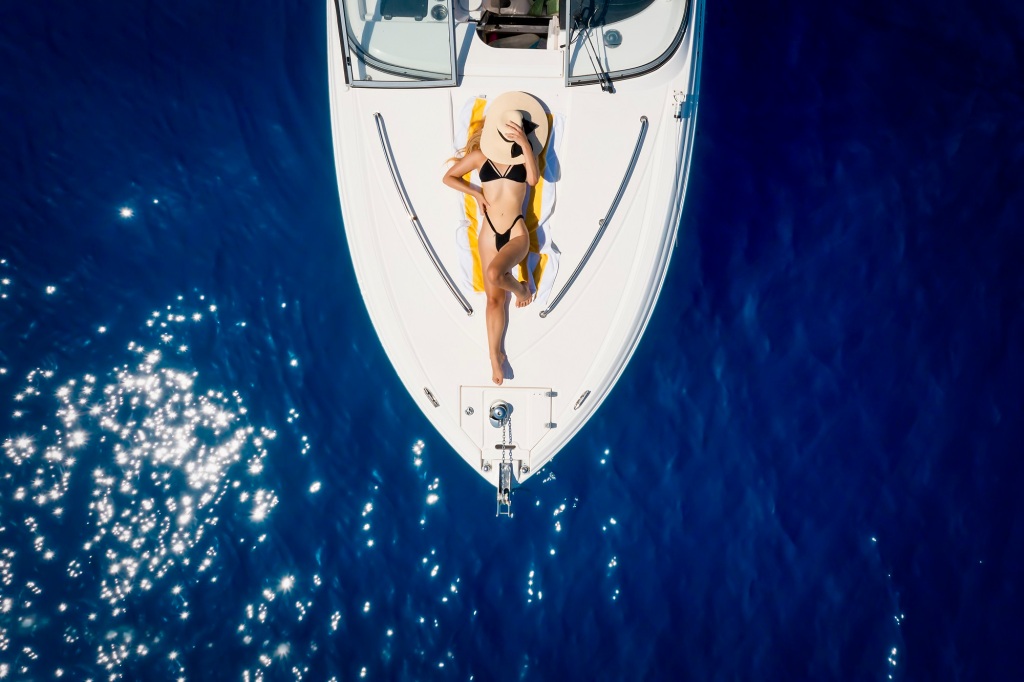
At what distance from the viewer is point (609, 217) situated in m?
7.48

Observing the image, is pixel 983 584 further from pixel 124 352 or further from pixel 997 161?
pixel 124 352

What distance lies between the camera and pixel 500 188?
7227 millimetres

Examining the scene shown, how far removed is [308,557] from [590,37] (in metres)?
5.44

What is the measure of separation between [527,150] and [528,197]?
42cm

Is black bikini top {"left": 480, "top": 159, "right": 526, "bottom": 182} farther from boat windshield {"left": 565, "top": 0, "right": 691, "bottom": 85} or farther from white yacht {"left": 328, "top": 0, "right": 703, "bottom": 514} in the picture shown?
boat windshield {"left": 565, "top": 0, "right": 691, "bottom": 85}

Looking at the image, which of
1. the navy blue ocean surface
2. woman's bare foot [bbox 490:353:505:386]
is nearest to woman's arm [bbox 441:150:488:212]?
woman's bare foot [bbox 490:353:505:386]

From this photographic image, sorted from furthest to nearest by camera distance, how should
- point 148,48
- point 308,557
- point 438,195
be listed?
point 148,48
point 308,557
point 438,195

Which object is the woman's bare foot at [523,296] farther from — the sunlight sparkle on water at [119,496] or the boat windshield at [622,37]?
the sunlight sparkle on water at [119,496]

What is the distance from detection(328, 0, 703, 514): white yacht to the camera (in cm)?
742

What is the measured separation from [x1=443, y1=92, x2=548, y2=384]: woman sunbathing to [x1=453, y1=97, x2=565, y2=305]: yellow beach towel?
3.7 inches

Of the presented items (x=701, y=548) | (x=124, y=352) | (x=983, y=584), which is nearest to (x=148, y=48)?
(x=124, y=352)

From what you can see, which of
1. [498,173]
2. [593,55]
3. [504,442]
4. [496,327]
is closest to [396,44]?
[498,173]

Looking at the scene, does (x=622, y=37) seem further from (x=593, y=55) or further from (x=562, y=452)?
(x=562, y=452)

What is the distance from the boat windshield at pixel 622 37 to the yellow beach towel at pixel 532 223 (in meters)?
0.54
